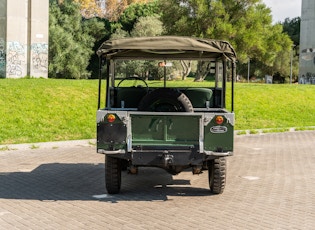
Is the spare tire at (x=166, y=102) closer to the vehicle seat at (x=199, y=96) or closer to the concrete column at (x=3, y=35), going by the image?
the vehicle seat at (x=199, y=96)

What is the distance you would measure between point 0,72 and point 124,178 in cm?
1949

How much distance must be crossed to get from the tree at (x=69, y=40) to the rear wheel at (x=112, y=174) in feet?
121

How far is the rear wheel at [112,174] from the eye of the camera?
7.22 m

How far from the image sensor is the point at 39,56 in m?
26.6

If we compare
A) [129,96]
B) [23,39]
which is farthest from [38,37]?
[129,96]

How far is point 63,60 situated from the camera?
→ 43938 mm

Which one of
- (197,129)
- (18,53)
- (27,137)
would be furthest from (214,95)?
(18,53)

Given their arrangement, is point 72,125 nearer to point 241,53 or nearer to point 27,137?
point 27,137

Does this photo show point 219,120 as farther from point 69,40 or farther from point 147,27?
point 147,27

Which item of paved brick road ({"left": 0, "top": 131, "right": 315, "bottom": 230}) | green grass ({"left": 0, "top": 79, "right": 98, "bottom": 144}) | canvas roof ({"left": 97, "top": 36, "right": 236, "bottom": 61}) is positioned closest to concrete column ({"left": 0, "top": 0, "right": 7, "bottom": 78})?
green grass ({"left": 0, "top": 79, "right": 98, "bottom": 144})

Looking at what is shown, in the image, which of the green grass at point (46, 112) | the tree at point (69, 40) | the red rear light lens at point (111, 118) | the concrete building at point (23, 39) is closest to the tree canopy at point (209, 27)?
the tree at point (69, 40)

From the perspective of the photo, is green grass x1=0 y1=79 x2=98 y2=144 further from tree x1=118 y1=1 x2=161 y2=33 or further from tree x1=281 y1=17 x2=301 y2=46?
tree x1=281 y1=17 x2=301 y2=46

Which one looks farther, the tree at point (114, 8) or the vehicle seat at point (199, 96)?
the tree at point (114, 8)

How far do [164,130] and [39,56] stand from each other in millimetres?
20878
